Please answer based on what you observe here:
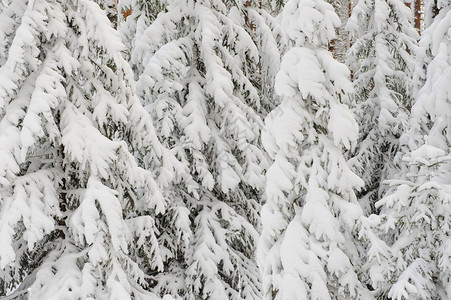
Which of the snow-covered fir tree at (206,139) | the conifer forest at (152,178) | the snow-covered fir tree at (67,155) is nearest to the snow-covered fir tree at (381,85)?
the conifer forest at (152,178)

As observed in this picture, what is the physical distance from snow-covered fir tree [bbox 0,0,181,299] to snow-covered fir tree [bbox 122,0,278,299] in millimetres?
2042

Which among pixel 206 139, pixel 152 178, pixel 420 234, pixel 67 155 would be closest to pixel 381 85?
pixel 206 139

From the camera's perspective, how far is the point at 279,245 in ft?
23.6

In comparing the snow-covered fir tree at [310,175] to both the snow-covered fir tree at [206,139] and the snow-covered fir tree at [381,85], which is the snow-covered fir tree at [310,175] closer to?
the snow-covered fir tree at [206,139]

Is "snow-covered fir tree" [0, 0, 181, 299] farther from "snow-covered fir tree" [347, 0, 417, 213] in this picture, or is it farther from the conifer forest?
"snow-covered fir tree" [347, 0, 417, 213]

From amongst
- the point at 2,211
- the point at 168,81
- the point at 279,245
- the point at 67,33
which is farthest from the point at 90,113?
the point at 279,245

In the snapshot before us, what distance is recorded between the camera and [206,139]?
33.3 ft

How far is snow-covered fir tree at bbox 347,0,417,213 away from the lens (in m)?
12.9

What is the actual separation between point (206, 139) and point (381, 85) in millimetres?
5906

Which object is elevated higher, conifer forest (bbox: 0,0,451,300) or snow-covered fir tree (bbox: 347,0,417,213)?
conifer forest (bbox: 0,0,451,300)

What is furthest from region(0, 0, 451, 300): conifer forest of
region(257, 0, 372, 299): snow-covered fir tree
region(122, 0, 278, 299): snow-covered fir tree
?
region(122, 0, 278, 299): snow-covered fir tree

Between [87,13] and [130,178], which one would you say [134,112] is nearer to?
[130,178]

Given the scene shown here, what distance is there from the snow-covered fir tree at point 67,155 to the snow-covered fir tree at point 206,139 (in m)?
2.04

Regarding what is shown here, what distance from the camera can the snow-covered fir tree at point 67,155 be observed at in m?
6.48
